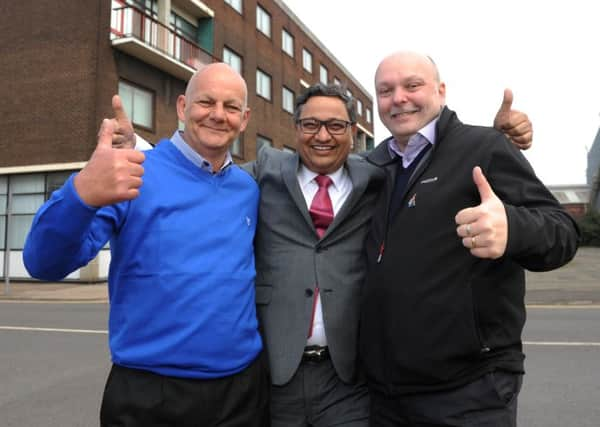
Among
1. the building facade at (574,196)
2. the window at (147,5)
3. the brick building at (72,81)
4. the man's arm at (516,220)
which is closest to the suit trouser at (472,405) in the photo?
the man's arm at (516,220)

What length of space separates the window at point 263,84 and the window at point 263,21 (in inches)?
91.8

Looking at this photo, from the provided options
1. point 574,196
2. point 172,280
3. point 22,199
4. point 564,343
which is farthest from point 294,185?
point 574,196

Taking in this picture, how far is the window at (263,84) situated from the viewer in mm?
24891

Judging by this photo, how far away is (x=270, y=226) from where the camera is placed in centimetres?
251

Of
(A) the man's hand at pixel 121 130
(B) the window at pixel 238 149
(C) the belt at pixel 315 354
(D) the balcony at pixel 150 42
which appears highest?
(D) the balcony at pixel 150 42

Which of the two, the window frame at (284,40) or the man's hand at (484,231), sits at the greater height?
the window frame at (284,40)

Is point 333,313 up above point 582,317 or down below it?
above

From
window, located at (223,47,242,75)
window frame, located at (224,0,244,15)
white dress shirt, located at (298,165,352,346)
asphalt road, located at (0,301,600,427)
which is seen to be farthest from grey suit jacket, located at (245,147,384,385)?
window frame, located at (224,0,244,15)

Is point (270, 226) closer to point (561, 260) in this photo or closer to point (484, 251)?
point (484, 251)

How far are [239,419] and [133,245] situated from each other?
905 millimetres

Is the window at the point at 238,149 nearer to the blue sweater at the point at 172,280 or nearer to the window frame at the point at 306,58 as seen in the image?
the window frame at the point at 306,58

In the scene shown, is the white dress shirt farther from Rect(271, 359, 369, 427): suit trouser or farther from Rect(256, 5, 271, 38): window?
Rect(256, 5, 271, 38): window

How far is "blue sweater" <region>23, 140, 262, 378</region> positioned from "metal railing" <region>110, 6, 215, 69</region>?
15761 millimetres

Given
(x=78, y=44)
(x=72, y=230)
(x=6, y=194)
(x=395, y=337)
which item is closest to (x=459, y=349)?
(x=395, y=337)
